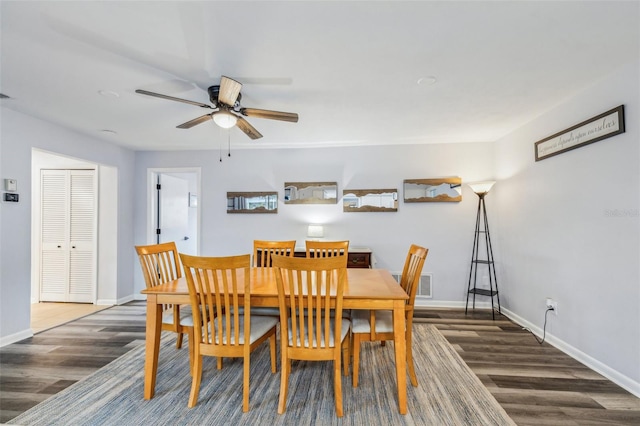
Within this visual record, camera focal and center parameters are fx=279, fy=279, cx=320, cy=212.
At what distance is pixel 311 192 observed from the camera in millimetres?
4324

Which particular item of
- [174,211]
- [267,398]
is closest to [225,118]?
[267,398]

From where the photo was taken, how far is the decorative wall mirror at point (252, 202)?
4.39 meters

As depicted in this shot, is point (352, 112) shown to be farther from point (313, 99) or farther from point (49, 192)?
point (49, 192)

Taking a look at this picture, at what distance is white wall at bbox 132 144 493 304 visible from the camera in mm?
4059

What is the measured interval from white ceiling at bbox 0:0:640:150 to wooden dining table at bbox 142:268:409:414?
1642 mm

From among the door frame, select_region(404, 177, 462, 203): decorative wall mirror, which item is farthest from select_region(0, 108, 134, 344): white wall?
select_region(404, 177, 462, 203): decorative wall mirror

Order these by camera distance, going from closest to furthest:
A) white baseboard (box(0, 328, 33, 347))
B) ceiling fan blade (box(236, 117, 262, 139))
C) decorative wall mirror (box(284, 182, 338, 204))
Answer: ceiling fan blade (box(236, 117, 262, 139)) → white baseboard (box(0, 328, 33, 347)) → decorative wall mirror (box(284, 182, 338, 204))

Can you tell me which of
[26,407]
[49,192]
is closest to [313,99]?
[26,407]

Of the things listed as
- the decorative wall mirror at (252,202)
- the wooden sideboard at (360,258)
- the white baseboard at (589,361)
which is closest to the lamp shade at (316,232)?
the wooden sideboard at (360,258)

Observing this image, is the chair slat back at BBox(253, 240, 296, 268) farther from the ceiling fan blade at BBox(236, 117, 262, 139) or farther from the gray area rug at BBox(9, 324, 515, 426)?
the ceiling fan blade at BBox(236, 117, 262, 139)

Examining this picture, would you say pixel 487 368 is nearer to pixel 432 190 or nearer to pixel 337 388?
pixel 337 388

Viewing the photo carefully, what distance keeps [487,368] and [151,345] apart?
2.67m

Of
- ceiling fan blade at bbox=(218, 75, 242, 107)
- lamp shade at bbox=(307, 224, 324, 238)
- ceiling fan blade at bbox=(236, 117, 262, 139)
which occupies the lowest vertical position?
lamp shade at bbox=(307, 224, 324, 238)

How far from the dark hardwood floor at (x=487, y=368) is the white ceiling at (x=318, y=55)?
7.87ft
